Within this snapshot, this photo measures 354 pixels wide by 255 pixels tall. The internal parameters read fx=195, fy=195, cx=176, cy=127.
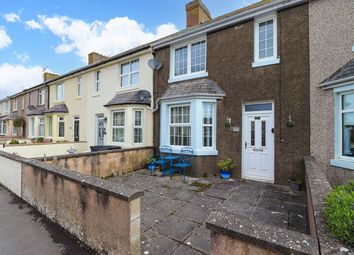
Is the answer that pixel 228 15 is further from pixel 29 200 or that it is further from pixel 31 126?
pixel 31 126

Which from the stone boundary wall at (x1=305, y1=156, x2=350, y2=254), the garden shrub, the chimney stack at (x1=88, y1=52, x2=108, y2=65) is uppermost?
the chimney stack at (x1=88, y1=52, x2=108, y2=65)

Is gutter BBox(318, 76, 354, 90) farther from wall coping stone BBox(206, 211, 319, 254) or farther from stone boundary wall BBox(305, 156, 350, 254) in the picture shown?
wall coping stone BBox(206, 211, 319, 254)

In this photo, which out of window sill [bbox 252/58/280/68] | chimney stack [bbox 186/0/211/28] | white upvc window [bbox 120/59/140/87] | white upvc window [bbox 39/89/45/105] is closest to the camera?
window sill [bbox 252/58/280/68]

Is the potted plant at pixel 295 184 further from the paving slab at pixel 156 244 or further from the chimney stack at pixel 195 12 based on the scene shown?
the chimney stack at pixel 195 12

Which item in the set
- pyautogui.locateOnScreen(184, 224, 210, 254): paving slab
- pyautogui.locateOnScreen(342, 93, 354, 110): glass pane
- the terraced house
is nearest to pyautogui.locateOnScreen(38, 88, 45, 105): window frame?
the terraced house

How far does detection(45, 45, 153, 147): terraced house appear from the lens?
35.0ft

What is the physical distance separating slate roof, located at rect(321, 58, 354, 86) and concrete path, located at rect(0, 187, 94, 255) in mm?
7176

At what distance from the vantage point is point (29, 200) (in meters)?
5.26

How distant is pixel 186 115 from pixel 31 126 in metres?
18.9

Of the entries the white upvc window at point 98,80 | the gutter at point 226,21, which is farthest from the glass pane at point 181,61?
the white upvc window at point 98,80

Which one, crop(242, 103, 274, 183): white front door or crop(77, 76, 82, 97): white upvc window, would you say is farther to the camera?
crop(77, 76, 82, 97): white upvc window

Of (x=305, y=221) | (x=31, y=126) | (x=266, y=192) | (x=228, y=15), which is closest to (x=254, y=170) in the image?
(x=266, y=192)

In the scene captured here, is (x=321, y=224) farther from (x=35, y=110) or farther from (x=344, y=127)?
(x=35, y=110)

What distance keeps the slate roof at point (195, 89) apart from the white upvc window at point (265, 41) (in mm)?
1703
